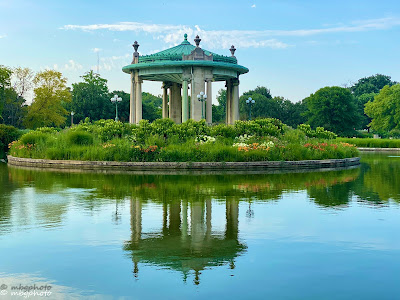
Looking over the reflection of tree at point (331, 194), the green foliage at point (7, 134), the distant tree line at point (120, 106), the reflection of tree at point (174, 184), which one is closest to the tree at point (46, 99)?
the distant tree line at point (120, 106)

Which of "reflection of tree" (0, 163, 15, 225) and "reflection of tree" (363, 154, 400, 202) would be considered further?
"reflection of tree" (363, 154, 400, 202)

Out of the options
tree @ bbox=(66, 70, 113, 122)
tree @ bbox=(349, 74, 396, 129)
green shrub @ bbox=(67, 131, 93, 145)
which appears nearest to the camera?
green shrub @ bbox=(67, 131, 93, 145)

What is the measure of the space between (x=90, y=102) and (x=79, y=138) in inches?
1859

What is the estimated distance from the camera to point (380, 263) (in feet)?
24.3

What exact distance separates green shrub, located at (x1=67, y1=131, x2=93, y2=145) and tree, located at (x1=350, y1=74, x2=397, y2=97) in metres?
97.1

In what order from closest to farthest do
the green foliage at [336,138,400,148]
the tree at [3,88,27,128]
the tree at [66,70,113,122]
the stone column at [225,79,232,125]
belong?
the stone column at [225,79,232,125] → the green foliage at [336,138,400,148] → the tree at [3,88,27,128] → the tree at [66,70,113,122]

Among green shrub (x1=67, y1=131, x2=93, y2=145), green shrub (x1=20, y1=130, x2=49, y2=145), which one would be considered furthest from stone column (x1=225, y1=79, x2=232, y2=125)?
green shrub (x1=20, y1=130, x2=49, y2=145)

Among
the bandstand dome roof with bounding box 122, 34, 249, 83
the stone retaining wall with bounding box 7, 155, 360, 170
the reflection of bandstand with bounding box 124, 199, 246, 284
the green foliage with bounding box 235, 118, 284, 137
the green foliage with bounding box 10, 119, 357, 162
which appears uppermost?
the bandstand dome roof with bounding box 122, 34, 249, 83

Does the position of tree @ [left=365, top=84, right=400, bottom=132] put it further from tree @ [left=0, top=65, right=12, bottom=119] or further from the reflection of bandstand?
the reflection of bandstand

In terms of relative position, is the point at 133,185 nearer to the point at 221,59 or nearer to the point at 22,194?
the point at 22,194

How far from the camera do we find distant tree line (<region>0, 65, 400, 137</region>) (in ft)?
206

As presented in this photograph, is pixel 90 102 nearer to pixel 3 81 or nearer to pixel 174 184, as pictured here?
pixel 3 81

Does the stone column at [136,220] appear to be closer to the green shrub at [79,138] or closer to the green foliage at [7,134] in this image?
the green shrub at [79,138]

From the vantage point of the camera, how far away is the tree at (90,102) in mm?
74375
